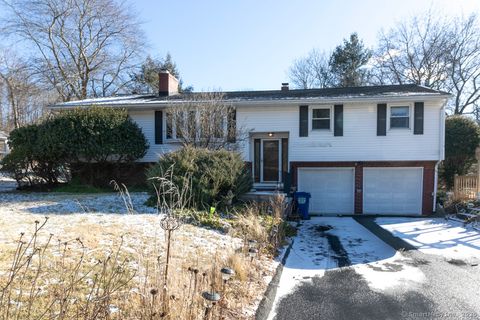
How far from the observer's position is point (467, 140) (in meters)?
16.3

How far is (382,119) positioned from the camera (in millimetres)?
13195

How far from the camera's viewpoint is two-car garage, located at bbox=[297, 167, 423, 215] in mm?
13328

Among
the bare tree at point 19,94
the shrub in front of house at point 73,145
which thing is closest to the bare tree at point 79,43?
the bare tree at point 19,94

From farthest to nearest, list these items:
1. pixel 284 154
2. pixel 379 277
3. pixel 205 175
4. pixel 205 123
Answer: pixel 284 154
pixel 205 123
pixel 205 175
pixel 379 277

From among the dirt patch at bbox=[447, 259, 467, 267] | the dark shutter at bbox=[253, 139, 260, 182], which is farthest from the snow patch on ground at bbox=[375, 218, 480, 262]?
the dark shutter at bbox=[253, 139, 260, 182]

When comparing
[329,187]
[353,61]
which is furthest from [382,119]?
[353,61]

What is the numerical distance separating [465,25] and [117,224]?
2867cm

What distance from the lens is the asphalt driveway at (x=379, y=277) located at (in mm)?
4098

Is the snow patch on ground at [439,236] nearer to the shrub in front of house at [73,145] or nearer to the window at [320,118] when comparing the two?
the window at [320,118]

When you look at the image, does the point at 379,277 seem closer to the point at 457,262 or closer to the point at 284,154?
the point at 457,262

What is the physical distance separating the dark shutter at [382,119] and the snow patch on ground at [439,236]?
3629 mm

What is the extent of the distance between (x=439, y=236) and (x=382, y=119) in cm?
579

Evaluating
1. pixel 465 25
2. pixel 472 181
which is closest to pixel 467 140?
pixel 472 181

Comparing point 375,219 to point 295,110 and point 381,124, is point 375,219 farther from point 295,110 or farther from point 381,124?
point 295,110
